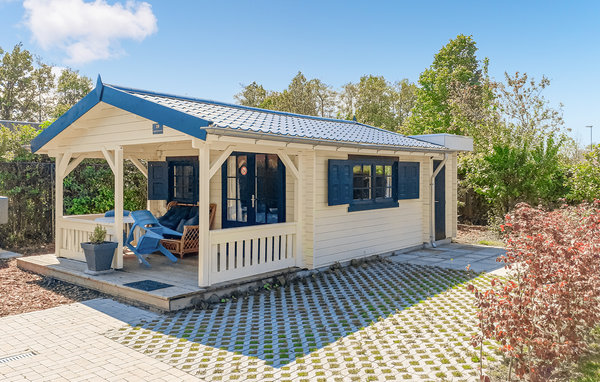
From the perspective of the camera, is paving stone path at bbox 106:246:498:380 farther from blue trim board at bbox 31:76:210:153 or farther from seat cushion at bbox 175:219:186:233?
seat cushion at bbox 175:219:186:233

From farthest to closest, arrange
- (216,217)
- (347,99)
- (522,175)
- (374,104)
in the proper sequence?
1. (347,99)
2. (374,104)
3. (522,175)
4. (216,217)

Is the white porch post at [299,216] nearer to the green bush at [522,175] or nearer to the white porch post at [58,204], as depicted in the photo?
the white porch post at [58,204]

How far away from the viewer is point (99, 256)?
6.80 metres

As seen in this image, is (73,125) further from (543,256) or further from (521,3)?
(521,3)

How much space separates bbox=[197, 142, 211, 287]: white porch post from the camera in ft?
19.1

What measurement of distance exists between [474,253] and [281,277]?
16.6 ft

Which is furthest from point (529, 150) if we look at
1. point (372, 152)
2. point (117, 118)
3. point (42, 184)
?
point (42, 184)

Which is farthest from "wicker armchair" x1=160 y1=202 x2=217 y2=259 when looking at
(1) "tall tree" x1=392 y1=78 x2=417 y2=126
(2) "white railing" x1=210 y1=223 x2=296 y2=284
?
(1) "tall tree" x1=392 y1=78 x2=417 y2=126

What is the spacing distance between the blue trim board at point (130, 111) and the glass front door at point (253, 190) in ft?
7.40

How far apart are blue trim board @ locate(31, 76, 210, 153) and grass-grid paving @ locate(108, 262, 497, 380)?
229cm

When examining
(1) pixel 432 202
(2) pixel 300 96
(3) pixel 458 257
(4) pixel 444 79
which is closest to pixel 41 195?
(1) pixel 432 202

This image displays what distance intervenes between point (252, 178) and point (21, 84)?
111 ft

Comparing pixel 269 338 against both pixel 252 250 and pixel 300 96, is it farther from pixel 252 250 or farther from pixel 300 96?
pixel 300 96

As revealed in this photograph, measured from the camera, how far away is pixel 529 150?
1229 cm
